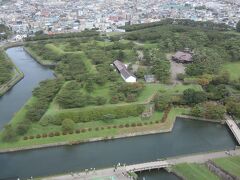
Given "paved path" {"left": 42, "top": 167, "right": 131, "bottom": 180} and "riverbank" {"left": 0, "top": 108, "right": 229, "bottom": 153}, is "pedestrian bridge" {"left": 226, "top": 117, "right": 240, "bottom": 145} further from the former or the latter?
"paved path" {"left": 42, "top": 167, "right": 131, "bottom": 180}

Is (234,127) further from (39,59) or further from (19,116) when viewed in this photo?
(39,59)

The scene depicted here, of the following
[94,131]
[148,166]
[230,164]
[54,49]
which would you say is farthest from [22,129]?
[54,49]

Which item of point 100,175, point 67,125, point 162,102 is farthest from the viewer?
point 162,102

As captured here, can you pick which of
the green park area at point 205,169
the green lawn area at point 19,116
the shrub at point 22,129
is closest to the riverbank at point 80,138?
the shrub at point 22,129

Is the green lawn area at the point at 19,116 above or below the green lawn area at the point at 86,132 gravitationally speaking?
below

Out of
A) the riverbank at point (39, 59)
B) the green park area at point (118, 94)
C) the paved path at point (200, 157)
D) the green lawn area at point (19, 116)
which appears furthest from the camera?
the riverbank at point (39, 59)

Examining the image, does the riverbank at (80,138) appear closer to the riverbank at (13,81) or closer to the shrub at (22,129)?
the shrub at (22,129)
